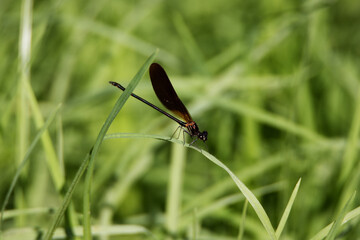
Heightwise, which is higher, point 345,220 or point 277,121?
point 277,121

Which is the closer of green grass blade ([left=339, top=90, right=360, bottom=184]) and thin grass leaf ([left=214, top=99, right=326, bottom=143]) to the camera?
green grass blade ([left=339, top=90, right=360, bottom=184])

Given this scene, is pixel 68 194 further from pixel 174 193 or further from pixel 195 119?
pixel 195 119

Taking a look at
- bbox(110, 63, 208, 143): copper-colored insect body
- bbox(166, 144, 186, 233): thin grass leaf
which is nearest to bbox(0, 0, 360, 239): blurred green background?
bbox(166, 144, 186, 233): thin grass leaf

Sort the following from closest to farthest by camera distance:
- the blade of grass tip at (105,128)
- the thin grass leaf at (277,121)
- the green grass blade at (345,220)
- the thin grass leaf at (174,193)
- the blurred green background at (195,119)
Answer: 1. the blade of grass tip at (105,128)
2. the green grass blade at (345,220)
3. the thin grass leaf at (174,193)
4. the blurred green background at (195,119)
5. the thin grass leaf at (277,121)

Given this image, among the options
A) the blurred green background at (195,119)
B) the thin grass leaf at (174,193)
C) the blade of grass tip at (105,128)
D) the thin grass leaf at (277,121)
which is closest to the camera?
the blade of grass tip at (105,128)

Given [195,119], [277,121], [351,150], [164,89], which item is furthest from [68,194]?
[195,119]

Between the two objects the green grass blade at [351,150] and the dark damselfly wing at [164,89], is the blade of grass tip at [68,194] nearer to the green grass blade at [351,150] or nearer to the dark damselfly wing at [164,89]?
the dark damselfly wing at [164,89]

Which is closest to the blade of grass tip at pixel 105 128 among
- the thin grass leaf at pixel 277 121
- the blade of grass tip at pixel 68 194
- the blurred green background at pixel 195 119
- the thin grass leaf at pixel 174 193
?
the blade of grass tip at pixel 68 194

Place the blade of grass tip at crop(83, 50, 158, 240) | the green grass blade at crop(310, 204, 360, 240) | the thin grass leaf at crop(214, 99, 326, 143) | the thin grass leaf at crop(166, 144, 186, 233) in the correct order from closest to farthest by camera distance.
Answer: the blade of grass tip at crop(83, 50, 158, 240), the green grass blade at crop(310, 204, 360, 240), the thin grass leaf at crop(166, 144, 186, 233), the thin grass leaf at crop(214, 99, 326, 143)

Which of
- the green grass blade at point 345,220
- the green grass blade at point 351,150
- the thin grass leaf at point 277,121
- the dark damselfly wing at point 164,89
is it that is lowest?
the green grass blade at point 345,220

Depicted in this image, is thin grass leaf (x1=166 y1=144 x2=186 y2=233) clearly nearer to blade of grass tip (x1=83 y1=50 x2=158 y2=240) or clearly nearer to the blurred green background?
the blurred green background
